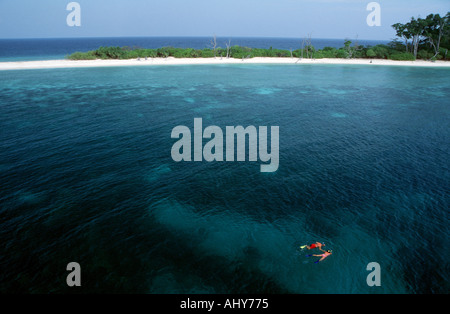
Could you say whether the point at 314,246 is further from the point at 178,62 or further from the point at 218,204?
the point at 178,62

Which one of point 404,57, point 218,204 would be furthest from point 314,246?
point 404,57

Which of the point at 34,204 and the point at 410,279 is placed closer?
the point at 410,279

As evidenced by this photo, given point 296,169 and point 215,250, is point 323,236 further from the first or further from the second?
point 296,169

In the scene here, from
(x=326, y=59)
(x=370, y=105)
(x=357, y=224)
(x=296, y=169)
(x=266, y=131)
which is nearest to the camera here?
(x=357, y=224)

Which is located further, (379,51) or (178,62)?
(379,51)

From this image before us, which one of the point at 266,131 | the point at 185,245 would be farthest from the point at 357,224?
the point at 266,131
